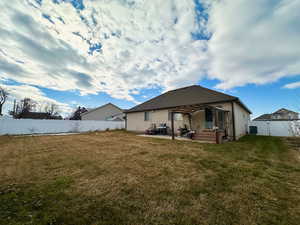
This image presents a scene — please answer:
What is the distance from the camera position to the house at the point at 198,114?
9.03m

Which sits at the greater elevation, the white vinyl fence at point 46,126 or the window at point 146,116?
the window at point 146,116

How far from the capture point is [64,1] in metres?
6.36

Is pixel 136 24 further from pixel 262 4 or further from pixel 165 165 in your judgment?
pixel 165 165

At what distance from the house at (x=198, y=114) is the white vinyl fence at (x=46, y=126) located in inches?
210

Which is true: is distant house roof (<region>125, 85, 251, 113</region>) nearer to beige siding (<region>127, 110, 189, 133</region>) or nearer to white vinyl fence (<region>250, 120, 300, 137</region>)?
beige siding (<region>127, 110, 189, 133</region>)

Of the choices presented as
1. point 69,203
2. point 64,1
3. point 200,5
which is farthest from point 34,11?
point 69,203

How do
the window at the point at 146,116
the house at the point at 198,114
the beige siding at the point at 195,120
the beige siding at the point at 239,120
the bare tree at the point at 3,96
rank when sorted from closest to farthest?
the house at the point at 198,114 < the beige siding at the point at 195,120 < the beige siding at the point at 239,120 < the window at the point at 146,116 < the bare tree at the point at 3,96

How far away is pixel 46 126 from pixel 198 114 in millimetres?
17619

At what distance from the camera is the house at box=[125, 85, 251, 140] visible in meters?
9.03

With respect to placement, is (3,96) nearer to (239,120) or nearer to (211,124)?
(211,124)

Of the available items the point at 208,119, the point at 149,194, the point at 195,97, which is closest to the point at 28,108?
the point at 195,97

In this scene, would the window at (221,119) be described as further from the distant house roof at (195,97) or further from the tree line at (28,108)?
the tree line at (28,108)

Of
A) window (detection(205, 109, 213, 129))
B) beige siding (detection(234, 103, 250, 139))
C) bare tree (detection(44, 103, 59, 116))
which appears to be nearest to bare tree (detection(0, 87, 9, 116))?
bare tree (detection(44, 103, 59, 116))

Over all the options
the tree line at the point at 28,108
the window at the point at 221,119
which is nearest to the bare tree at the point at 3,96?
the tree line at the point at 28,108
